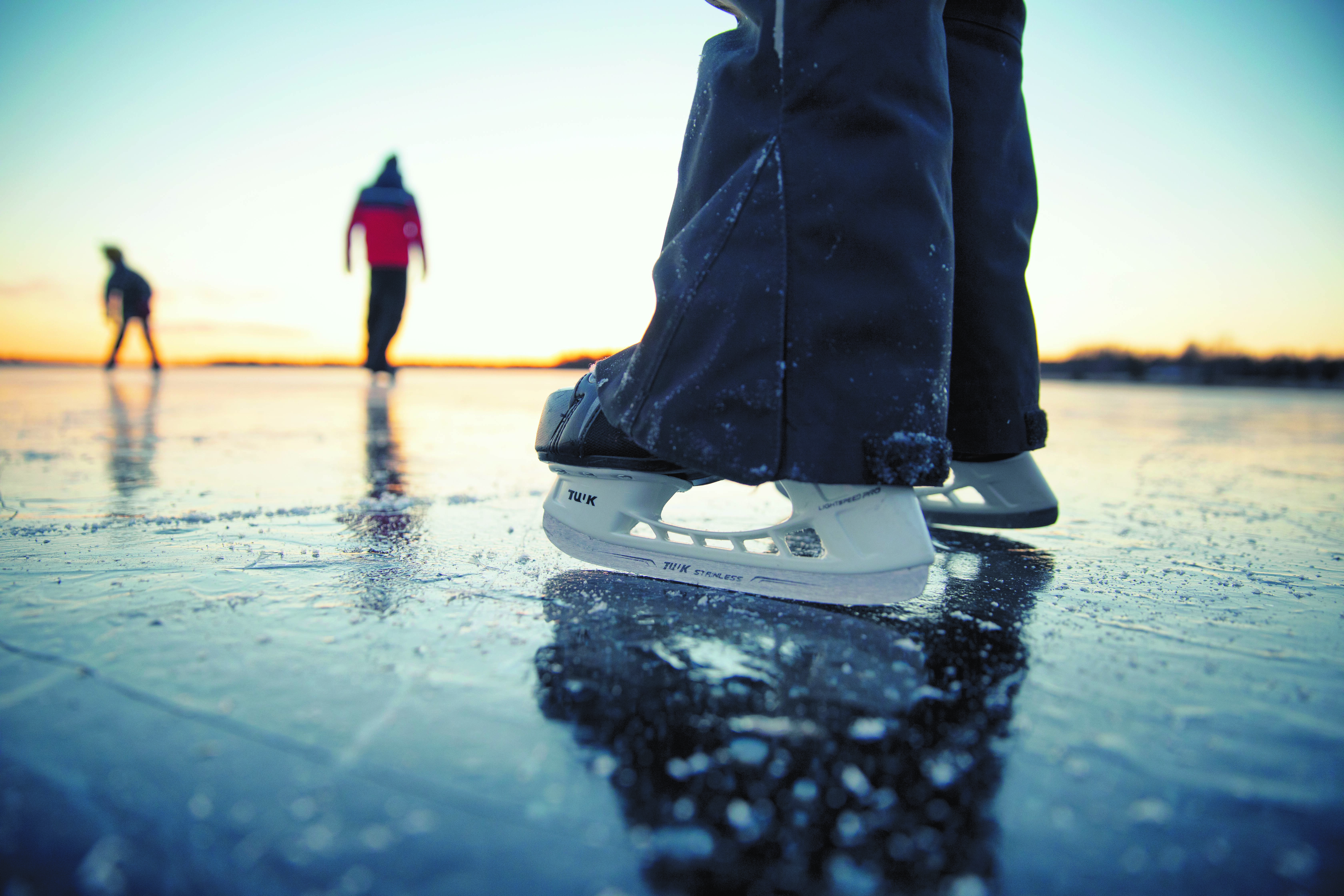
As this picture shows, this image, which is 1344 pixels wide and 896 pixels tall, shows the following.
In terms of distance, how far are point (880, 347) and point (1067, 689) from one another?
0.39 m

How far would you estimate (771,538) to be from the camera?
0.98 m

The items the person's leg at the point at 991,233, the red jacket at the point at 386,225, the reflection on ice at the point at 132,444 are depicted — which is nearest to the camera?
the person's leg at the point at 991,233

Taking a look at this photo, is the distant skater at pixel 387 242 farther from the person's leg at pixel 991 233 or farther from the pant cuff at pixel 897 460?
the pant cuff at pixel 897 460

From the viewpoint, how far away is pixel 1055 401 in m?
7.55

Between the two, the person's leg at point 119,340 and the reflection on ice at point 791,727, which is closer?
the reflection on ice at point 791,727

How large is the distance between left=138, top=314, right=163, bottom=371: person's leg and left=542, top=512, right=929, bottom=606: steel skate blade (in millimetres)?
12490

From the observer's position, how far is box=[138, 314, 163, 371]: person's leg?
1068 cm

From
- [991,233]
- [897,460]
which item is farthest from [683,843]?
[991,233]

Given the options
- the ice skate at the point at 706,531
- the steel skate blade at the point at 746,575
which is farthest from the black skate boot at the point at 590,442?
the steel skate blade at the point at 746,575

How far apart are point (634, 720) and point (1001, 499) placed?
1035mm

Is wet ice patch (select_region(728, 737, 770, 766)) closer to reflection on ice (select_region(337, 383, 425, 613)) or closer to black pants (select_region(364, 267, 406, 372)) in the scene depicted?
reflection on ice (select_region(337, 383, 425, 613))

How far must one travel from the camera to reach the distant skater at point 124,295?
10.3 meters

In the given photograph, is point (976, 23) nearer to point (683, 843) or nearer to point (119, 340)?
point (683, 843)

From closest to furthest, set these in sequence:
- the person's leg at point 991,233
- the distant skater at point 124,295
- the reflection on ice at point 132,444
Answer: the person's leg at point 991,233
the reflection on ice at point 132,444
the distant skater at point 124,295
